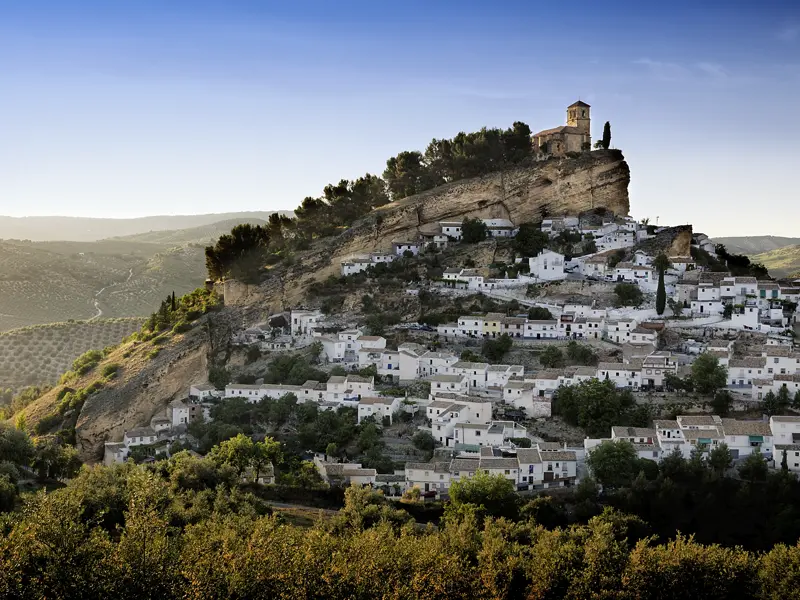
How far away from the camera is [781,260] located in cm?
7931

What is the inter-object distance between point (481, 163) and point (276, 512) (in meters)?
Answer: 25.8

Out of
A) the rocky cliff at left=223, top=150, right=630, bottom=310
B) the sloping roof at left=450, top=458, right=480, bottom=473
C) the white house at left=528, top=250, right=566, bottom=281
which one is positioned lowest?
the sloping roof at left=450, top=458, right=480, bottom=473

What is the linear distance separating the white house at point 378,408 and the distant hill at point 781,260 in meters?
46.3

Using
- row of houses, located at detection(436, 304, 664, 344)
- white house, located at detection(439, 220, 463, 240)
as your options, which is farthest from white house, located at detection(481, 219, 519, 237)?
row of houses, located at detection(436, 304, 664, 344)

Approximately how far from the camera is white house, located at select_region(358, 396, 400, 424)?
2856cm

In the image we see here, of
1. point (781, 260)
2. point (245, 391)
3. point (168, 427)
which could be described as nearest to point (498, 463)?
point (245, 391)

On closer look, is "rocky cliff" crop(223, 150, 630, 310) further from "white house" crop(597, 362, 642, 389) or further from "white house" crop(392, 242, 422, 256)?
"white house" crop(597, 362, 642, 389)

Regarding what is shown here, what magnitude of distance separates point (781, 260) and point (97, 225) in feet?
383

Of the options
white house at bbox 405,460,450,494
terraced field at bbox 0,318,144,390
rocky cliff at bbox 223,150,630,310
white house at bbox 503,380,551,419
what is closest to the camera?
white house at bbox 405,460,450,494

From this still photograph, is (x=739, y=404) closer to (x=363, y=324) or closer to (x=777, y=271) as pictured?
(x=363, y=324)

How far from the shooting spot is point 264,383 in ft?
106

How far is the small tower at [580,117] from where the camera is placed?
44656mm

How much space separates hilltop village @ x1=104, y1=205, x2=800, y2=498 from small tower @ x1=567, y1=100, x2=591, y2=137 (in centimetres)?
516

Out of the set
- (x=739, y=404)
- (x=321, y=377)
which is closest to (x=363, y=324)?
(x=321, y=377)
